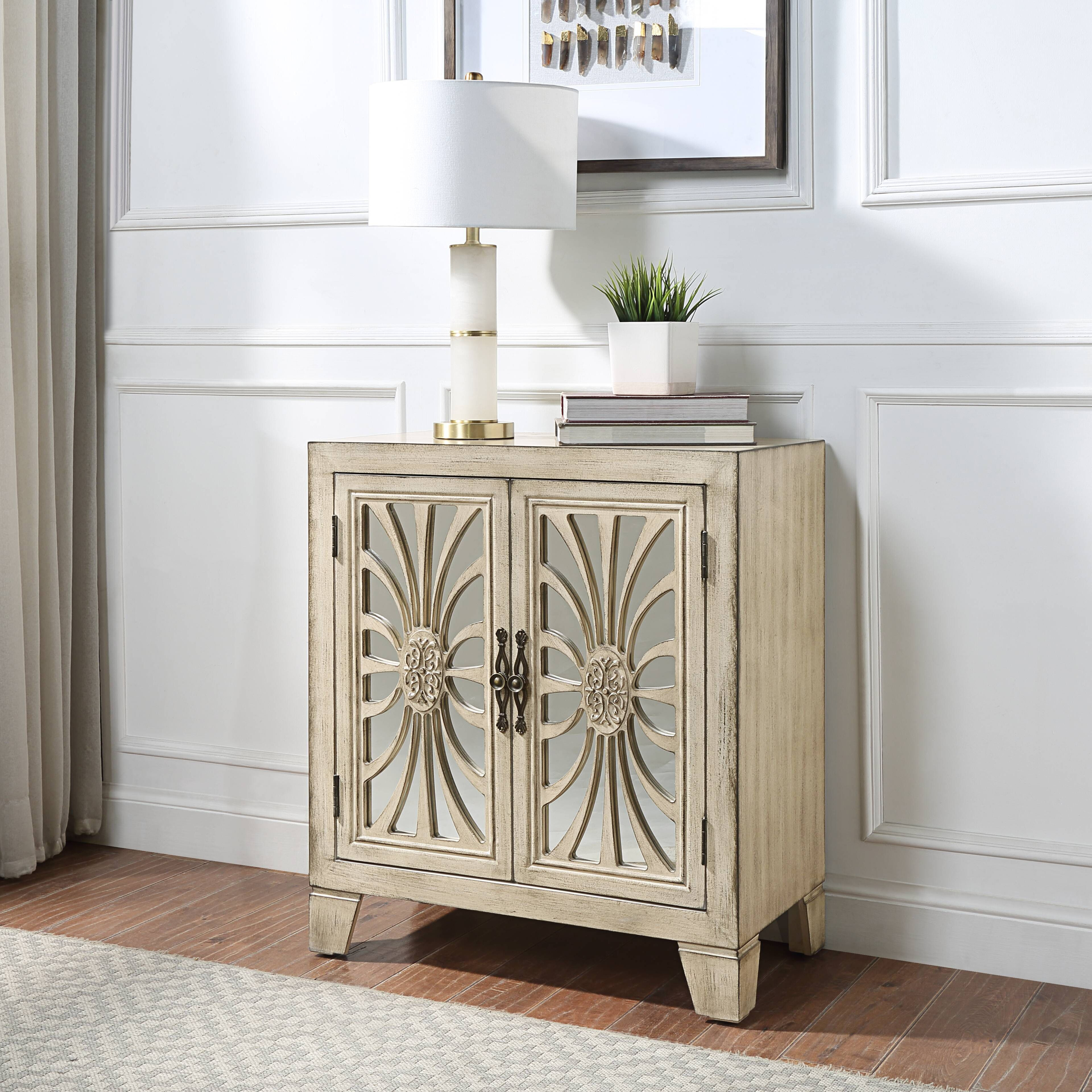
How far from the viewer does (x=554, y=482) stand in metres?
1.96

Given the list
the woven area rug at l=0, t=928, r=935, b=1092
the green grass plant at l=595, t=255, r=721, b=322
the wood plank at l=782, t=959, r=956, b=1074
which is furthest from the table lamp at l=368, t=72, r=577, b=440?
the wood plank at l=782, t=959, r=956, b=1074

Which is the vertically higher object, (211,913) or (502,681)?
(502,681)

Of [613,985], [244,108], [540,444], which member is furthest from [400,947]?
[244,108]

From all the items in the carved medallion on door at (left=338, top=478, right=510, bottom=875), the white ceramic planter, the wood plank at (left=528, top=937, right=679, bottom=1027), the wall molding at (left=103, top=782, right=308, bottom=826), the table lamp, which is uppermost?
the table lamp

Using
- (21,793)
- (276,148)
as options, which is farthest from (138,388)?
(21,793)

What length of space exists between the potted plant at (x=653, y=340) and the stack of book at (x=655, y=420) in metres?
0.09

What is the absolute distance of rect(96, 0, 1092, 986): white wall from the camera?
2.05 meters

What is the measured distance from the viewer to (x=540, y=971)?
2125mm

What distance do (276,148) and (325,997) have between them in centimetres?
155

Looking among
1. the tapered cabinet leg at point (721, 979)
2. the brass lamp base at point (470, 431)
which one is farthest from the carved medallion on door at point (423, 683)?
the tapered cabinet leg at point (721, 979)

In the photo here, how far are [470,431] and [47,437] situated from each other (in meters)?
0.97

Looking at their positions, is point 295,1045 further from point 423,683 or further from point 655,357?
point 655,357

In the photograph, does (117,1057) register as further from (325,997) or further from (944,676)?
(944,676)
